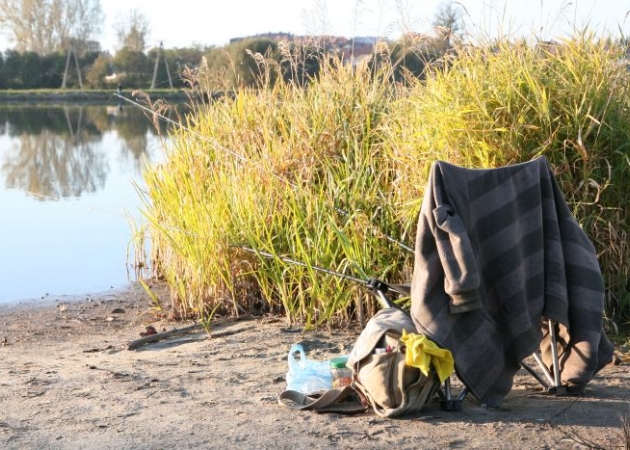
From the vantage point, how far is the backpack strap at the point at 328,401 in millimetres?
4047

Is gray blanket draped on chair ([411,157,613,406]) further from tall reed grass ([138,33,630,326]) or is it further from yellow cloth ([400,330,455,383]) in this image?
tall reed grass ([138,33,630,326])

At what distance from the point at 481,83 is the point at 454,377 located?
1779mm

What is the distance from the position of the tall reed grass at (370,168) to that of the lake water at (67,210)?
1.84 meters

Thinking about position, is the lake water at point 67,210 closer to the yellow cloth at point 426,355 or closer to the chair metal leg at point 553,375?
the chair metal leg at point 553,375

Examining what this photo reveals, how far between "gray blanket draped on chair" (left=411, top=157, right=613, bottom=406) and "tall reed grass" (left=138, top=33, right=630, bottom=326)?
1126 millimetres

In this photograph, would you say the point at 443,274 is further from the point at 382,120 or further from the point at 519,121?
the point at 382,120

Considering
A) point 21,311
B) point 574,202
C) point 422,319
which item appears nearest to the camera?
point 422,319

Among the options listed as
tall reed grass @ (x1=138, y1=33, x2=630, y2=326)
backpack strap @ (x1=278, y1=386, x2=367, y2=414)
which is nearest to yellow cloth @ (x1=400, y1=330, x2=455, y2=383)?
backpack strap @ (x1=278, y1=386, x2=367, y2=414)

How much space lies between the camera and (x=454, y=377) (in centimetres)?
466

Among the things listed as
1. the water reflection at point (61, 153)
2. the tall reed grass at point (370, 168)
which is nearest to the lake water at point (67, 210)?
the water reflection at point (61, 153)

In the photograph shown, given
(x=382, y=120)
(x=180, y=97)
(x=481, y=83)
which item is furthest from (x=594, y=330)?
(x=180, y=97)

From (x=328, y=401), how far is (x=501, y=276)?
2.93ft

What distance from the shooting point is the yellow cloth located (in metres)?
3.77

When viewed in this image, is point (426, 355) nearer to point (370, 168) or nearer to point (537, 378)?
point (537, 378)
